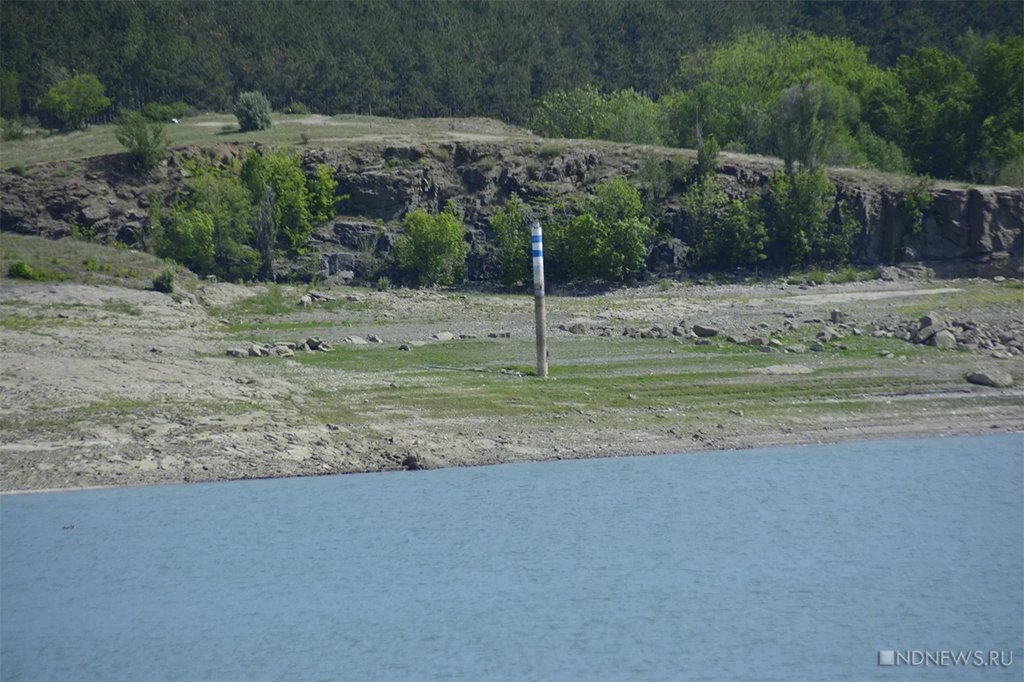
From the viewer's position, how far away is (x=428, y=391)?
2694 centimetres

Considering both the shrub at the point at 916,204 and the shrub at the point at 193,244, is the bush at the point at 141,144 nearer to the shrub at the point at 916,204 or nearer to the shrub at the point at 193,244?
the shrub at the point at 193,244

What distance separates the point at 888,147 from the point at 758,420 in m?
52.0

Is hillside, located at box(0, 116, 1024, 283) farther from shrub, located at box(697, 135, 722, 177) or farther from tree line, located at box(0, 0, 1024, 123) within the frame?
tree line, located at box(0, 0, 1024, 123)

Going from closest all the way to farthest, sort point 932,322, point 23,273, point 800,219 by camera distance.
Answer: point 932,322, point 23,273, point 800,219

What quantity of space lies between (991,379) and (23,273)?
98.9 ft

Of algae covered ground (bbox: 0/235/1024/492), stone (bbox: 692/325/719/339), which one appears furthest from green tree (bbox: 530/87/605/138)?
stone (bbox: 692/325/719/339)

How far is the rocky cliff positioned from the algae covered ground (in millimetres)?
13720

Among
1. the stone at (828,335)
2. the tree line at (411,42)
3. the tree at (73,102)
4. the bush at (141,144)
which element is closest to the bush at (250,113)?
the bush at (141,144)

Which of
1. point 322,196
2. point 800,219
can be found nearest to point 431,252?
point 322,196

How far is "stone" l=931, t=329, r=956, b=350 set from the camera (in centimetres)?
3195

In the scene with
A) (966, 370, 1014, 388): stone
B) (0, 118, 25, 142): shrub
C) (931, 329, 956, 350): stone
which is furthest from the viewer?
(0, 118, 25, 142): shrub

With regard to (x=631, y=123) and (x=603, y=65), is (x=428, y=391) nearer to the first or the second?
(x=631, y=123)

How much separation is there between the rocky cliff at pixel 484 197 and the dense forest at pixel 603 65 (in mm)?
5131

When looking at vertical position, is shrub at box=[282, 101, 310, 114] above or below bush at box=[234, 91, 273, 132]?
above
